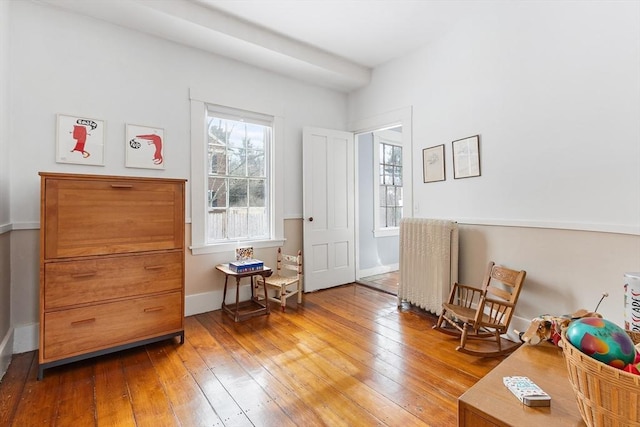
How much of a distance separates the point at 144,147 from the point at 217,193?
87 centimetres

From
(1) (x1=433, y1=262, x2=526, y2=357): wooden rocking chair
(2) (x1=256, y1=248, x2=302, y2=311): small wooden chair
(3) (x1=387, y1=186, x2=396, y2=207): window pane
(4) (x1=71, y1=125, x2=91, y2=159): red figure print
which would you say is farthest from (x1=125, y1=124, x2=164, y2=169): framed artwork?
(3) (x1=387, y1=186, x2=396, y2=207): window pane

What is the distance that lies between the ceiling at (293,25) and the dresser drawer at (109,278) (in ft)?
7.07

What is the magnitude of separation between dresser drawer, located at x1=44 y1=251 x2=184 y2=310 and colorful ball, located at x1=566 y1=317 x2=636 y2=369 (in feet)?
8.52

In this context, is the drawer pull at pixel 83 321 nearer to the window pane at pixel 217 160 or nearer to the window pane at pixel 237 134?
the window pane at pixel 217 160

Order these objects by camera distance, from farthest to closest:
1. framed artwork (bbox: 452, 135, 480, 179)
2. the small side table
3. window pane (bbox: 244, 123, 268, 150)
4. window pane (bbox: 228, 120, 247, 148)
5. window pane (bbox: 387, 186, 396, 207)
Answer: window pane (bbox: 387, 186, 396, 207), window pane (bbox: 244, 123, 268, 150), window pane (bbox: 228, 120, 247, 148), the small side table, framed artwork (bbox: 452, 135, 480, 179)

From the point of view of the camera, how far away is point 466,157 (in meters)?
3.09

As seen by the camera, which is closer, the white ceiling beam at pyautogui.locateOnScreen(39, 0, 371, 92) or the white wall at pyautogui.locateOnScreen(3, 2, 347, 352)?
the white wall at pyautogui.locateOnScreen(3, 2, 347, 352)

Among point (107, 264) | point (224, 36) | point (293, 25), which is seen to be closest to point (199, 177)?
point (107, 264)

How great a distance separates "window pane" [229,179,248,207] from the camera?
364 centimetres

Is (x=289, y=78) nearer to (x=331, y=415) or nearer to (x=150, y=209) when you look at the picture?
(x=150, y=209)

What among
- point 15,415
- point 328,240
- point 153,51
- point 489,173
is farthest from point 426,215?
point 15,415

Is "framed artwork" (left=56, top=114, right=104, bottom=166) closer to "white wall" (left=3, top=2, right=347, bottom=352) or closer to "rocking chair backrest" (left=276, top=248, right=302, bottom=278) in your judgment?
"white wall" (left=3, top=2, right=347, bottom=352)

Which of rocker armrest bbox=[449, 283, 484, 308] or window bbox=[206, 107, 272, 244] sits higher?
window bbox=[206, 107, 272, 244]

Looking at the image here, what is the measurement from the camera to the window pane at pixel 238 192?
3637 millimetres
